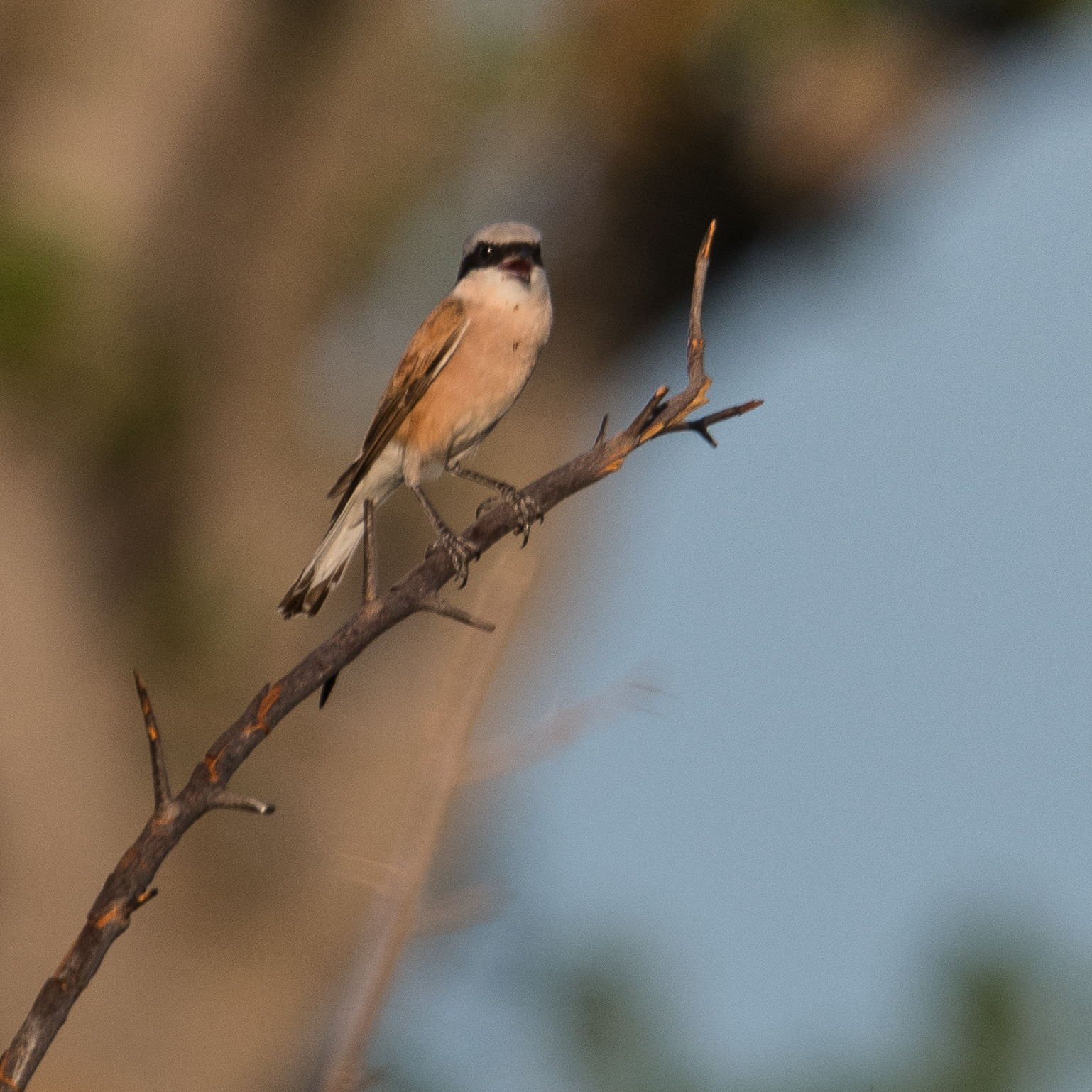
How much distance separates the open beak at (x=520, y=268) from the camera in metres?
4.18

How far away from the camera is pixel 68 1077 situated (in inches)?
245

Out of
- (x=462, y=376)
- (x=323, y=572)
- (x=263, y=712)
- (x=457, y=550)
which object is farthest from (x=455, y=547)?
(x=462, y=376)

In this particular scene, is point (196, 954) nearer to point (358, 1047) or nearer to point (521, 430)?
point (521, 430)

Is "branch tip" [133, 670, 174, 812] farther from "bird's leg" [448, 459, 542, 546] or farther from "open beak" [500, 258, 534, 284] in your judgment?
"open beak" [500, 258, 534, 284]

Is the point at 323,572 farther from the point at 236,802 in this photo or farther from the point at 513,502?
the point at 236,802

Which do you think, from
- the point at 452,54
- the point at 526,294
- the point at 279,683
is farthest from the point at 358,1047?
the point at 452,54

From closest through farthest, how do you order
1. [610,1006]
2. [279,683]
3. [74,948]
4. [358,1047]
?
[358,1047] < [74,948] < [279,683] < [610,1006]

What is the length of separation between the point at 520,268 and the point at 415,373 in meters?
0.41

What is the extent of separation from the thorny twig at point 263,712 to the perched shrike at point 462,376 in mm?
1940

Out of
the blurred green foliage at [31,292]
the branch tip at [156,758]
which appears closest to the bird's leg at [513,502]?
the branch tip at [156,758]

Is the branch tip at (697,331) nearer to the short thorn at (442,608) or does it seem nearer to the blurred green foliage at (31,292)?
the short thorn at (442,608)

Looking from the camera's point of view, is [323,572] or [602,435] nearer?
[602,435]

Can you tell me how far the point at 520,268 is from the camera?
418 centimetres

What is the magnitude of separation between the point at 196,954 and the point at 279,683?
7.26 meters
